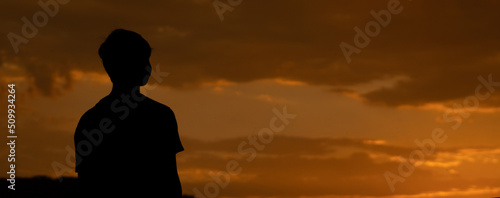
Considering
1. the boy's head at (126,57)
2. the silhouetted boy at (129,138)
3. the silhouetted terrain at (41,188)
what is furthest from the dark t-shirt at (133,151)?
the silhouetted terrain at (41,188)

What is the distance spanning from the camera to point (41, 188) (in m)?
8.85

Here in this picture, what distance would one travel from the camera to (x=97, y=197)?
326 cm

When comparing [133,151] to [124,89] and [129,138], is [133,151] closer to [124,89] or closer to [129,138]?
[129,138]

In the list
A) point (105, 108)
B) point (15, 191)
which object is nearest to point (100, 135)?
point (105, 108)

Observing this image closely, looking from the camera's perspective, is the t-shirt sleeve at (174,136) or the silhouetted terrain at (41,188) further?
the silhouetted terrain at (41,188)

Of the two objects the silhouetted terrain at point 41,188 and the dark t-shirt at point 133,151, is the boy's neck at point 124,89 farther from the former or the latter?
the silhouetted terrain at point 41,188

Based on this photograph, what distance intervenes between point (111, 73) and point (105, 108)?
0.21m

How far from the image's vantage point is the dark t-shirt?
128 inches

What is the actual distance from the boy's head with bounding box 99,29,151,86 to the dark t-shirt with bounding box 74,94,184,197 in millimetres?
114

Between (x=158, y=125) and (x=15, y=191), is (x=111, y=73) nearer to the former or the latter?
(x=158, y=125)

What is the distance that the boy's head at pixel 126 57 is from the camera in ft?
10.7

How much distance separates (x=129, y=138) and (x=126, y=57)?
0.47 meters

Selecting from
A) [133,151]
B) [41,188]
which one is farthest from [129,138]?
[41,188]

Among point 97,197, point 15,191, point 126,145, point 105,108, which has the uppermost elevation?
point 15,191
